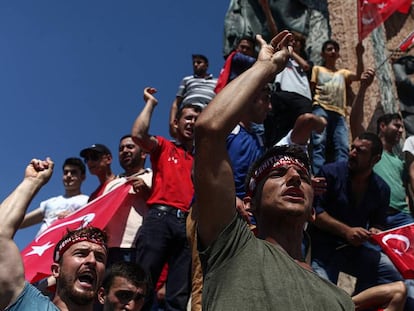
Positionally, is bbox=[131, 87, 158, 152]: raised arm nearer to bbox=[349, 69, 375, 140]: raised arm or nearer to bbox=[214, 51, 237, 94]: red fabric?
bbox=[214, 51, 237, 94]: red fabric

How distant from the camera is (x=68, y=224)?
265 inches

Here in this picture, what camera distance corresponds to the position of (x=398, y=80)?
36.6 feet

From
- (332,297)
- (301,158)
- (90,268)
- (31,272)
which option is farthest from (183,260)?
(332,297)

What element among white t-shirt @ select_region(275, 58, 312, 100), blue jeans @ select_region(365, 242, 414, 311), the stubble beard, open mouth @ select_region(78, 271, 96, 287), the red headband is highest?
white t-shirt @ select_region(275, 58, 312, 100)

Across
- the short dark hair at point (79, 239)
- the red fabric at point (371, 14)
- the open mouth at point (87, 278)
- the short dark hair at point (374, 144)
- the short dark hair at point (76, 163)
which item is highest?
the red fabric at point (371, 14)

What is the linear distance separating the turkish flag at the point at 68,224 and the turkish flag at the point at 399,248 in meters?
2.38

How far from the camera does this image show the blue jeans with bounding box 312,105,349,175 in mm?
7387

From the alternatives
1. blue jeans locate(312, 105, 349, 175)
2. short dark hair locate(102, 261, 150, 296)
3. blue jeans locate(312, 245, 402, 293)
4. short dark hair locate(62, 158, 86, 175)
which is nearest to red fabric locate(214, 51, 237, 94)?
blue jeans locate(312, 105, 349, 175)

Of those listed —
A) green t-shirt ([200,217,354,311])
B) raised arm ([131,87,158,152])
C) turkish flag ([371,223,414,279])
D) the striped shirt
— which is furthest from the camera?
the striped shirt

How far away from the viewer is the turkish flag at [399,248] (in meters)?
5.51

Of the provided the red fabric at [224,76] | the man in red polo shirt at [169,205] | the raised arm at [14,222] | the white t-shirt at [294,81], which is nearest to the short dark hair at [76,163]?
the man in red polo shirt at [169,205]

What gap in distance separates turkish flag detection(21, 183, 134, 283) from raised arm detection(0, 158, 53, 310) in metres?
2.01

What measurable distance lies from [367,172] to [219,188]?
3.60m

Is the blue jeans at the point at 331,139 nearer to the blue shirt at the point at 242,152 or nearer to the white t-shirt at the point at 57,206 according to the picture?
the blue shirt at the point at 242,152
